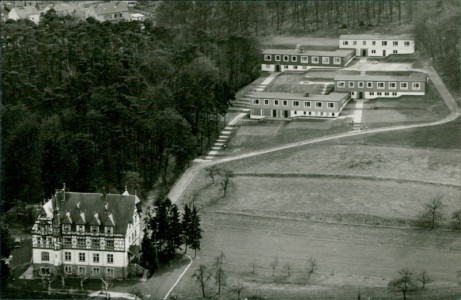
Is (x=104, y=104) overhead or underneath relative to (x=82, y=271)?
overhead

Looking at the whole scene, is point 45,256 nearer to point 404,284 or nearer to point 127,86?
point 404,284

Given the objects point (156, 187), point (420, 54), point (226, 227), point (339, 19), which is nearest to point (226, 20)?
point (339, 19)

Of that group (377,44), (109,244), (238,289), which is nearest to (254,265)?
(238,289)

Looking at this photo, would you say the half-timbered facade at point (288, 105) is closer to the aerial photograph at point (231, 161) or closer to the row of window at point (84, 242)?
the aerial photograph at point (231, 161)

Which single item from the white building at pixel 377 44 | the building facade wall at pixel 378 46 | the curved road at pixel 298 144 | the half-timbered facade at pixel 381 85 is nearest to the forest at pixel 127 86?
the curved road at pixel 298 144

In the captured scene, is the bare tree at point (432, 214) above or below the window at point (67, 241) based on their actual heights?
below

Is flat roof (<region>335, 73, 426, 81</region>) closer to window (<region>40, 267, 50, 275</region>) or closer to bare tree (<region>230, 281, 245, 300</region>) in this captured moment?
bare tree (<region>230, 281, 245, 300</region>)

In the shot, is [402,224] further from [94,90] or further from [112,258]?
[94,90]
